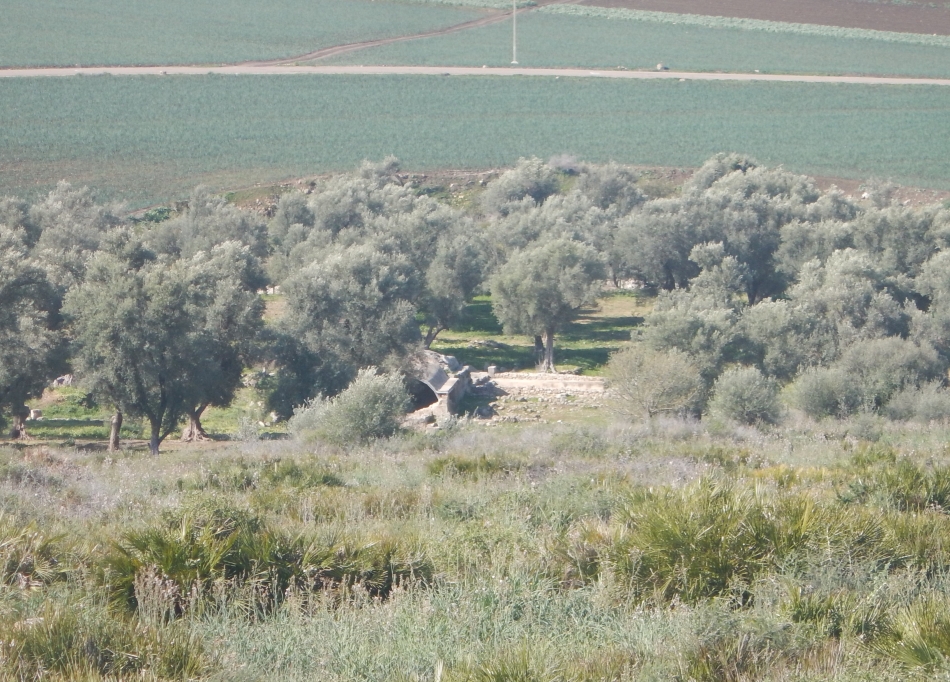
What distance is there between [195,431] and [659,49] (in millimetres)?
68793

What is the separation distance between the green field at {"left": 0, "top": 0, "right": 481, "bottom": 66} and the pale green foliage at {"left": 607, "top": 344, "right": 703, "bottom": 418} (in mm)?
57347

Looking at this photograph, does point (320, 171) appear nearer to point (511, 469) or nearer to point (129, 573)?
point (511, 469)

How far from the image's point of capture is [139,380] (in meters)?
21.6

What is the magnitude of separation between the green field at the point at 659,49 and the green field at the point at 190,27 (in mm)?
5002

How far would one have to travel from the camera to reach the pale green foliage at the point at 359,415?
51.2 feet

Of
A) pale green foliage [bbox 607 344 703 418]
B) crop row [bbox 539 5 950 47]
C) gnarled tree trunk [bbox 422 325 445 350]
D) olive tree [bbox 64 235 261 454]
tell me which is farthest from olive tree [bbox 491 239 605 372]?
crop row [bbox 539 5 950 47]

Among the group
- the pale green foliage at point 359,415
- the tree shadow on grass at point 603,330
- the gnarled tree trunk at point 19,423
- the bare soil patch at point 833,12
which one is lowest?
the tree shadow on grass at point 603,330

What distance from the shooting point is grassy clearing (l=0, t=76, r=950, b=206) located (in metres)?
53.9

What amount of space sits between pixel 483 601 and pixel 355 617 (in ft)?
1.75

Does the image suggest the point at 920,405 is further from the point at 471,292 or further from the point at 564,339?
the point at 471,292

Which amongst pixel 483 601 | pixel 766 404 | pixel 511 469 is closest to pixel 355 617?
pixel 483 601

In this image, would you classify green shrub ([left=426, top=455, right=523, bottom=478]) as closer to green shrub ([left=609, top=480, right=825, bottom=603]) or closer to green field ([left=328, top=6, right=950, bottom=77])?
green shrub ([left=609, top=480, right=825, bottom=603])

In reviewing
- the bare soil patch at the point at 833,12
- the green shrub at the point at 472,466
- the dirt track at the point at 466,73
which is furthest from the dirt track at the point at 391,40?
the green shrub at the point at 472,466

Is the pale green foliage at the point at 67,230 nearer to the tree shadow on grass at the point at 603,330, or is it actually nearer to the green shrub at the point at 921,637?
the tree shadow on grass at the point at 603,330
